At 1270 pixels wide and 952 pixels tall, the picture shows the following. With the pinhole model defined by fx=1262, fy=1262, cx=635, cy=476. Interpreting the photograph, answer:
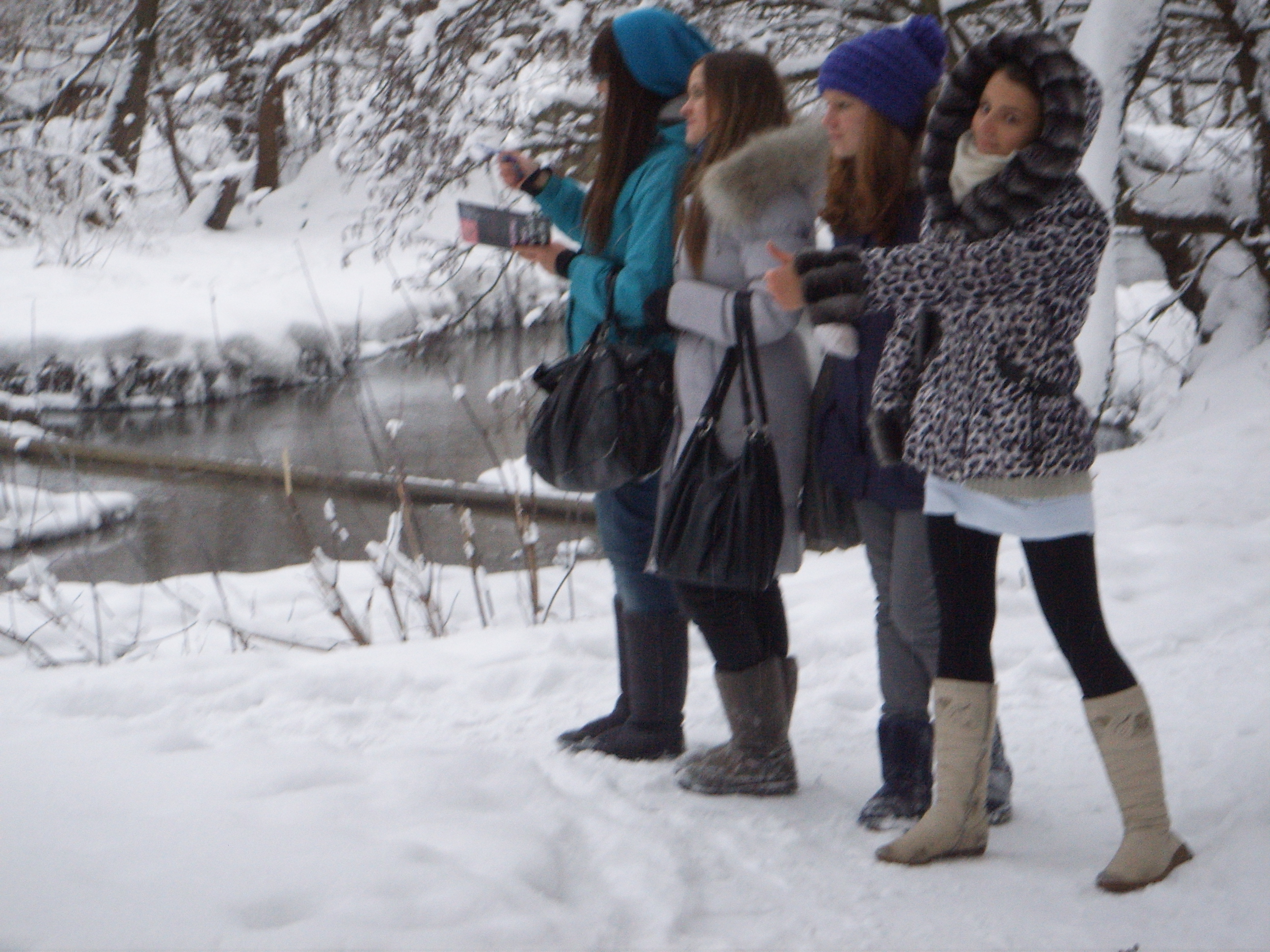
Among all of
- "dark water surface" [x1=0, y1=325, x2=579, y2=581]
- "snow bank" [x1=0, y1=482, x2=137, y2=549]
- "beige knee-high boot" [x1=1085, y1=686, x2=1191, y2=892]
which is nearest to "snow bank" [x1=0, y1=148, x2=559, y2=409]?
"dark water surface" [x1=0, y1=325, x2=579, y2=581]

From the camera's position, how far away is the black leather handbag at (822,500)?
8.07 feet

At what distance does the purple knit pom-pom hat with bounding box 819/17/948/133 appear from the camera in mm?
2256

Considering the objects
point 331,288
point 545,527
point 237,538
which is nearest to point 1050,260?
point 545,527

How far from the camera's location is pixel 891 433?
2203 mm

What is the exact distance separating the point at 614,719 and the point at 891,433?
1085 millimetres

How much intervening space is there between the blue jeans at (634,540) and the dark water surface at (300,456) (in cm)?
196

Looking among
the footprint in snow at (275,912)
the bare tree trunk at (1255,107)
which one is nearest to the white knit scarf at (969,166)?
the footprint in snow at (275,912)

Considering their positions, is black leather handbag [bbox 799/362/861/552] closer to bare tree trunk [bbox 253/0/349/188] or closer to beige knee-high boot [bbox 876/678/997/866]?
beige knee-high boot [bbox 876/678/997/866]

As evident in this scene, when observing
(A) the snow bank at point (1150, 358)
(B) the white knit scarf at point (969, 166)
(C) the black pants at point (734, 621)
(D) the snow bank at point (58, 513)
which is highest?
(B) the white knit scarf at point (969, 166)

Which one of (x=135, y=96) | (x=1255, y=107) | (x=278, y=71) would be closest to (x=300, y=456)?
(x=278, y=71)

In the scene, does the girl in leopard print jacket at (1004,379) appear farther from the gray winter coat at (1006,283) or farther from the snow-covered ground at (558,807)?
the snow-covered ground at (558,807)

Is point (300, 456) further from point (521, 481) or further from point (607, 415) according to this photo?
point (607, 415)

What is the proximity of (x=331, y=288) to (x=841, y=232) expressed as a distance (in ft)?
43.0

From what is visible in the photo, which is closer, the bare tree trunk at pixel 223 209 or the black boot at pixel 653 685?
the black boot at pixel 653 685
